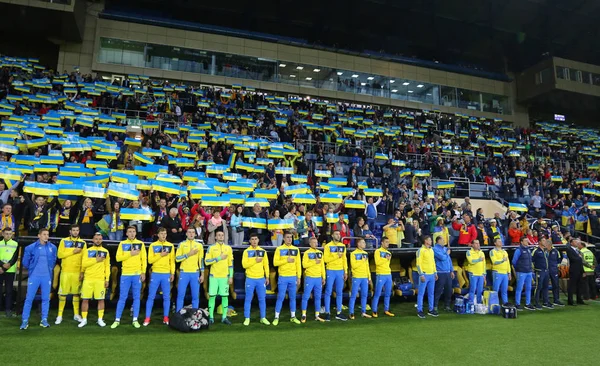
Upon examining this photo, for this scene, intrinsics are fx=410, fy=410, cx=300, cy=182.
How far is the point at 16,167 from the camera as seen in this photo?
1121cm

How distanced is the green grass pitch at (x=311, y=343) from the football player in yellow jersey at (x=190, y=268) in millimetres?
725

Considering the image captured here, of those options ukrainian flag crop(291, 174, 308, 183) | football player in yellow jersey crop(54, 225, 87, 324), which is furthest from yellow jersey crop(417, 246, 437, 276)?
football player in yellow jersey crop(54, 225, 87, 324)

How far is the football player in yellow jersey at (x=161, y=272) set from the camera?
8.39 meters

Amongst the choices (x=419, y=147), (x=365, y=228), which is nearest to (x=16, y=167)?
(x=365, y=228)

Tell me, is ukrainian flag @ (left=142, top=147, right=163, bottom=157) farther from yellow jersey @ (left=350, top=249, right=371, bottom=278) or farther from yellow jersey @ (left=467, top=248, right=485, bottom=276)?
yellow jersey @ (left=467, top=248, right=485, bottom=276)

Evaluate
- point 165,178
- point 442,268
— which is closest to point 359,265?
point 442,268

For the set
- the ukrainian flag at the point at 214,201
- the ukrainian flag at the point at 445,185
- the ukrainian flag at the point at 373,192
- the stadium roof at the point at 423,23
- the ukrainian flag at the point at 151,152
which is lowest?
the ukrainian flag at the point at 214,201

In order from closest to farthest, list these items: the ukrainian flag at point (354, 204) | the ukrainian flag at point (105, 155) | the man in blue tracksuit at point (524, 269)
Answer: the man in blue tracksuit at point (524, 269)
the ukrainian flag at point (354, 204)
the ukrainian flag at point (105, 155)

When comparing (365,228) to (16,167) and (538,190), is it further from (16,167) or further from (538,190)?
(538,190)

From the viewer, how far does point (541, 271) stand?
11.4 meters

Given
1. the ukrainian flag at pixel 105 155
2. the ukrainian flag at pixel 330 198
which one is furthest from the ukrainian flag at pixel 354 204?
the ukrainian flag at pixel 105 155

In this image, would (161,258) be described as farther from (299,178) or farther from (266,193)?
(299,178)

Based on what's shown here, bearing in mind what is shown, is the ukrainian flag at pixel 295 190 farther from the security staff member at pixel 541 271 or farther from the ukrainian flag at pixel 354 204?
the security staff member at pixel 541 271

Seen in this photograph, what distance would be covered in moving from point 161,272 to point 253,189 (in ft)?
17.1
